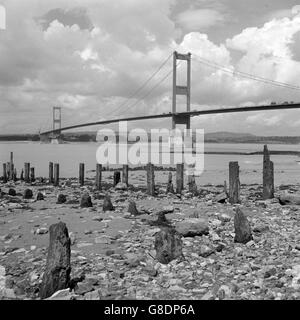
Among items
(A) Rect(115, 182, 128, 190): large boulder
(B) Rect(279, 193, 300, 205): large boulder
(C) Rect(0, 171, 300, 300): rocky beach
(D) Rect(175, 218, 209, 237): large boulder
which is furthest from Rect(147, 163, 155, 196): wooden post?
(D) Rect(175, 218, 209, 237): large boulder

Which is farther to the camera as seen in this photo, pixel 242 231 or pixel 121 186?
pixel 121 186

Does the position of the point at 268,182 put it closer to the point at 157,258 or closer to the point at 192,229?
the point at 192,229

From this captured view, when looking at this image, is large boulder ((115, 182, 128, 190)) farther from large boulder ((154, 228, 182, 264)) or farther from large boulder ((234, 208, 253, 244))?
large boulder ((154, 228, 182, 264))

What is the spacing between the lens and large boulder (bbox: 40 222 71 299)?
531 cm

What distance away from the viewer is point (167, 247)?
621 cm

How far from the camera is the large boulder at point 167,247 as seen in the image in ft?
20.2

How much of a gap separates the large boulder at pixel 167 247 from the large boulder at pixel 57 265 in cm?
134

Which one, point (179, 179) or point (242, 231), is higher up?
point (179, 179)

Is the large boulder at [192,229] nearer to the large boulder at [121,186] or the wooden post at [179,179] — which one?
the wooden post at [179,179]

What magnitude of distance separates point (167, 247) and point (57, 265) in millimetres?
1583

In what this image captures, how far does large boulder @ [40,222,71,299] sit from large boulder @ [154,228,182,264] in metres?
1.34

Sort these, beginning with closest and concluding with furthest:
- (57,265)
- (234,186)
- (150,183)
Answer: (57,265) → (234,186) → (150,183)

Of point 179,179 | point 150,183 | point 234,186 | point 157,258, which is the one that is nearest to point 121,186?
point 150,183
